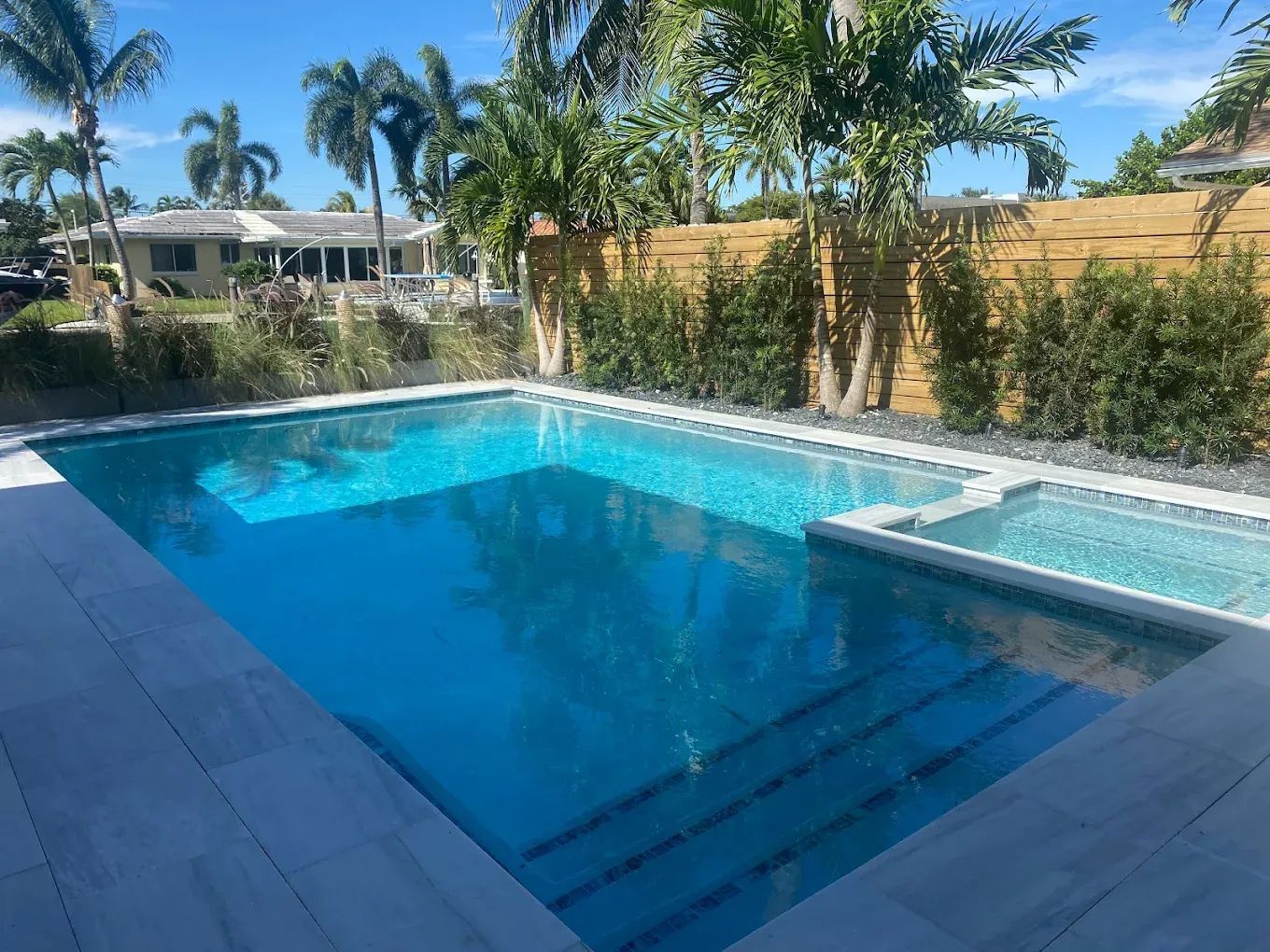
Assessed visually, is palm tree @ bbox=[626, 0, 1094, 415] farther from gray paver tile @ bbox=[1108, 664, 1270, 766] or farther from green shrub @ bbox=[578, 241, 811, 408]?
gray paver tile @ bbox=[1108, 664, 1270, 766]

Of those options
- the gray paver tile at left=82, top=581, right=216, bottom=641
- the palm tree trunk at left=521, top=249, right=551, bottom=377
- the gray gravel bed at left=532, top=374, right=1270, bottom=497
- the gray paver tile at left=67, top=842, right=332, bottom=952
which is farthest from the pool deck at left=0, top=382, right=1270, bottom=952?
the palm tree trunk at left=521, top=249, right=551, bottom=377

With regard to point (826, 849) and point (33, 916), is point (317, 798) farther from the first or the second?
point (826, 849)

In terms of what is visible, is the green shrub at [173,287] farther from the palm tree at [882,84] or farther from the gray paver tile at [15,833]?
the gray paver tile at [15,833]

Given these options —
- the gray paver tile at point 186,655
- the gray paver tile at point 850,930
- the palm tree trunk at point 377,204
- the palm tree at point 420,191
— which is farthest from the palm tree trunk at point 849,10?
the palm tree trunk at point 377,204

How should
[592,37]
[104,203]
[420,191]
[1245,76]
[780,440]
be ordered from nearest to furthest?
[1245,76] → [780,440] → [592,37] → [104,203] → [420,191]

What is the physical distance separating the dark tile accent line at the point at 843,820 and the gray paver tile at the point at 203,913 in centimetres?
78

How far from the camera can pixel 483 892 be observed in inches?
101

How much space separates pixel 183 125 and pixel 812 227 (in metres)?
52.9

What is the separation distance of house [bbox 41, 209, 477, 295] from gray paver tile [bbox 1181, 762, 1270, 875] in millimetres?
30030

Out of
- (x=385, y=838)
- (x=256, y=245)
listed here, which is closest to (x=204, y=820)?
(x=385, y=838)

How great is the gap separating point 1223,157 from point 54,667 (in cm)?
1082

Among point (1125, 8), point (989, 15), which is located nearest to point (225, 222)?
point (1125, 8)

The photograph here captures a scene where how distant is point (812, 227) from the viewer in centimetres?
903

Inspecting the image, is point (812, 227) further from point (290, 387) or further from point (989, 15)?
point (290, 387)
